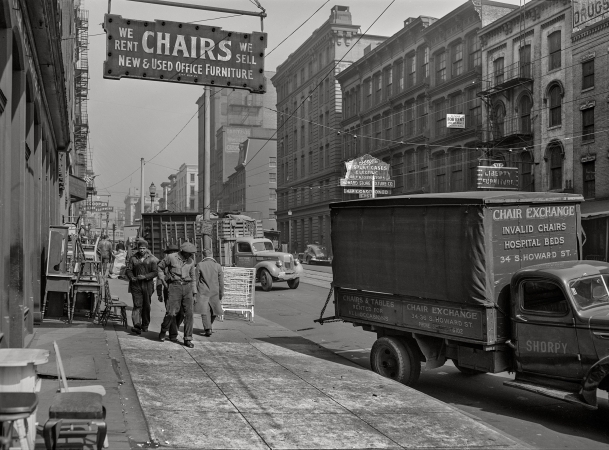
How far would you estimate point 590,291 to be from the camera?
26.3 ft

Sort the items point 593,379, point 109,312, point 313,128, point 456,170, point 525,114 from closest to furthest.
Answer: point 593,379 → point 109,312 → point 525,114 → point 456,170 → point 313,128

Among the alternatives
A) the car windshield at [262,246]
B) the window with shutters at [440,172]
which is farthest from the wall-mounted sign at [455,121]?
the car windshield at [262,246]

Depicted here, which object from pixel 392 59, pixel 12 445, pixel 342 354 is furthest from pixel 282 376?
pixel 392 59

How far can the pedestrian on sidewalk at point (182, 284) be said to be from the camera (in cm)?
1178

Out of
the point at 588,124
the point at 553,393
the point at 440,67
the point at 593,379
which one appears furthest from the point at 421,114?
the point at 593,379

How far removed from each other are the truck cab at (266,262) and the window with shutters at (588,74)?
1654 cm

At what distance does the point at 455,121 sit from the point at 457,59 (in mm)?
5710

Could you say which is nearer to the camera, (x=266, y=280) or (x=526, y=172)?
(x=266, y=280)

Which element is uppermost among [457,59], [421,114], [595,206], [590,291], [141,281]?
[457,59]

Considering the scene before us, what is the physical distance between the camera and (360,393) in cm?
881

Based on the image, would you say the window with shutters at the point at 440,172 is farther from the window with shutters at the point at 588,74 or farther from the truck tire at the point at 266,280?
the truck tire at the point at 266,280

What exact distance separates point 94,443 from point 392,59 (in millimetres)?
50219

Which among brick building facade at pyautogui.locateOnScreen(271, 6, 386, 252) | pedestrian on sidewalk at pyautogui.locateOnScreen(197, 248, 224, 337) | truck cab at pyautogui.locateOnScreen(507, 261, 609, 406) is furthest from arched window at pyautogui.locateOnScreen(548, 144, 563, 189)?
truck cab at pyautogui.locateOnScreen(507, 261, 609, 406)

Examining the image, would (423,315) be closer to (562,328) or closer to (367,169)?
(562,328)
